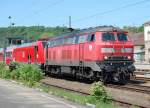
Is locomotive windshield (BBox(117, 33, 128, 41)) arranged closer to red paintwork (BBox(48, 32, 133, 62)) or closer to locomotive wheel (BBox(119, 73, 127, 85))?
red paintwork (BBox(48, 32, 133, 62))

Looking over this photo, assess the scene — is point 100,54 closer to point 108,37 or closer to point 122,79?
point 108,37

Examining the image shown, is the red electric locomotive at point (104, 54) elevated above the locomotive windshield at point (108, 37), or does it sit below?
below

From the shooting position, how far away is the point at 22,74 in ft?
96.9

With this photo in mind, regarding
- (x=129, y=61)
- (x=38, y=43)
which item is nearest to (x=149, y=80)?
(x=129, y=61)

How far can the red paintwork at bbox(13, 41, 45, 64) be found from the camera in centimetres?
4109

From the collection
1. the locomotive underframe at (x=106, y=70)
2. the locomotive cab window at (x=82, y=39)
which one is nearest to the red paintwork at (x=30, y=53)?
the locomotive cab window at (x=82, y=39)

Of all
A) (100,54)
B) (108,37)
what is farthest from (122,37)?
(100,54)

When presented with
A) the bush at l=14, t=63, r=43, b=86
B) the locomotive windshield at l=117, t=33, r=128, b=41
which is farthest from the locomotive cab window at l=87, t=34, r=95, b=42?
the bush at l=14, t=63, r=43, b=86

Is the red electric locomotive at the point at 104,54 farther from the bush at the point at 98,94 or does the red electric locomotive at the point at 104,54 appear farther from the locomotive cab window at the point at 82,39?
the bush at the point at 98,94

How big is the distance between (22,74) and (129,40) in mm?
7326

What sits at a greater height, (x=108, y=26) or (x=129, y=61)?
(x=108, y=26)

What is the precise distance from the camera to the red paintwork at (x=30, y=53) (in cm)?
4109

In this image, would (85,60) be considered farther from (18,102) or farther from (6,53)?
(6,53)

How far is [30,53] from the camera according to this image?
46.2m
